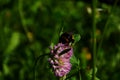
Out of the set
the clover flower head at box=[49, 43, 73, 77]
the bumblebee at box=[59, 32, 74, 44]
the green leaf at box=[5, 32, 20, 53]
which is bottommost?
the green leaf at box=[5, 32, 20, 53]

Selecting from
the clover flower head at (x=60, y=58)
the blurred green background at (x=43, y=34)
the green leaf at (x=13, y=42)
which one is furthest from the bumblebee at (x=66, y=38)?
the green leaf at (x=13, y=42)

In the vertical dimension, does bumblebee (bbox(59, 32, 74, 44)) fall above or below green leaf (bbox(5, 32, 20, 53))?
above

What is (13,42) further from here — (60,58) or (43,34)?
(60,58)

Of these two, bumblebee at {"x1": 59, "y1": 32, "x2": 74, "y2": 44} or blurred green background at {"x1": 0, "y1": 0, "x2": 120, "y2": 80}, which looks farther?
blurred green background at {"x1": 0, "y1": 0, "x2": 120, "y2": 80}

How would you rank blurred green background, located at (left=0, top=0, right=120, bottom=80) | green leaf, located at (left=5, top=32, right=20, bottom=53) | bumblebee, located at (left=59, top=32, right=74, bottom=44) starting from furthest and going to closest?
1. green leaf, located at (left=5, top=32, right=20, bottom=53)
2. blurred green background, located at (left=0, top=0, right=120, bottom=80)
3. bumblebee, located at (left=59, top=32, right=74, bottom=44)

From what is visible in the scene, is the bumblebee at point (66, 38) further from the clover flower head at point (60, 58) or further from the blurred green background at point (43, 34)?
the blurred green background at point (43, 34)

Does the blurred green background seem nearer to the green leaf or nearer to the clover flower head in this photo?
the green leaf

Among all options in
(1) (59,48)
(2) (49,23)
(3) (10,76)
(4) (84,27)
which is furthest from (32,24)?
(1) (59,48)

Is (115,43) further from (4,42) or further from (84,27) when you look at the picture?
(4,42)

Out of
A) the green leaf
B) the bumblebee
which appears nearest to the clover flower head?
the bumblebee
